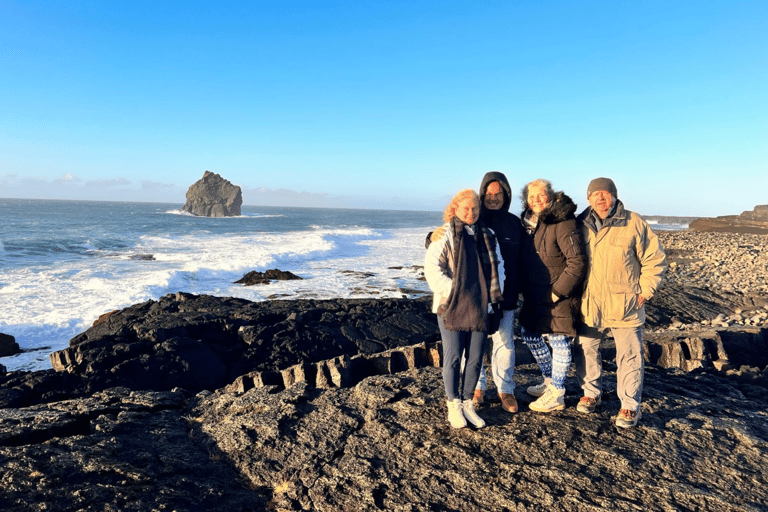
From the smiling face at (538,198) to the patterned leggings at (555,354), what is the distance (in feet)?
3.70

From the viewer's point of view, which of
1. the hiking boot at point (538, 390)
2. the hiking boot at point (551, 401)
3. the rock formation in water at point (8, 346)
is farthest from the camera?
the rock formation in water at point (8, 346)

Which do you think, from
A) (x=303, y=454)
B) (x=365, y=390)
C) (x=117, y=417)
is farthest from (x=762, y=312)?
(x=117, y=417)

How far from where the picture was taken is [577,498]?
9.38 ft

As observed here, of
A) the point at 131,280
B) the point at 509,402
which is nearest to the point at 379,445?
the point at 509,402

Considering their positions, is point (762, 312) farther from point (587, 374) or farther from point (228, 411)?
point (228, 411)

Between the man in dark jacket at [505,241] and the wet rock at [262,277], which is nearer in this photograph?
the man in dark jacket at [505,241]

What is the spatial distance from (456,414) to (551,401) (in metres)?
0.93

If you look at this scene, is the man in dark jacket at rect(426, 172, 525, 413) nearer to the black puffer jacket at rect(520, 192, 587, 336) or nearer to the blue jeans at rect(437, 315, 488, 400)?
the black puffer jacket at rect(520, 192, 587, 336)

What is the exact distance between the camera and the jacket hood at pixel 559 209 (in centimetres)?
366

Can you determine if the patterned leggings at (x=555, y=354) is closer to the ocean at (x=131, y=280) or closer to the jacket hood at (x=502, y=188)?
the jacket hood at (x=502, y=188)

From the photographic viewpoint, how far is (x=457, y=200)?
356 centimetres

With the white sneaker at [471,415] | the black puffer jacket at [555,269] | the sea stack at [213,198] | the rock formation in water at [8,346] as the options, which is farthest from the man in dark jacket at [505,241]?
the sea stack at [213,198]

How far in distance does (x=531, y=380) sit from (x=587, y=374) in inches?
36.4

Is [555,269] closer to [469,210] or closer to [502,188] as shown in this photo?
[502,188]
